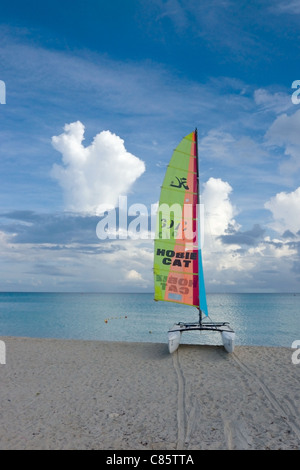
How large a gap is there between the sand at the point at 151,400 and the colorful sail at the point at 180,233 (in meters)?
2.87

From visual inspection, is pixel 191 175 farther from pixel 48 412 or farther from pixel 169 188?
pixel 48 412

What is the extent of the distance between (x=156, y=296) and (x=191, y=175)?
19.2 ft

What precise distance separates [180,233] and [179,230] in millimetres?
144

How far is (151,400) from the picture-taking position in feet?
33.3

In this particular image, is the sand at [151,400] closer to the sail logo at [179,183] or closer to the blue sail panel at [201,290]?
the blue sail panel at [201,290]

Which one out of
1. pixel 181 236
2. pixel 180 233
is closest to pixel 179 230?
pixel 180 233

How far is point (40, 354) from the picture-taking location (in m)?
16.3

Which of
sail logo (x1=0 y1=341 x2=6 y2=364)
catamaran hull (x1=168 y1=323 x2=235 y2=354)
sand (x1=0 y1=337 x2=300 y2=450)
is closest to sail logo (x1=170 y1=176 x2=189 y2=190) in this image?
catamaran hull (x1=168 y1=323 x2=235 y2=354)

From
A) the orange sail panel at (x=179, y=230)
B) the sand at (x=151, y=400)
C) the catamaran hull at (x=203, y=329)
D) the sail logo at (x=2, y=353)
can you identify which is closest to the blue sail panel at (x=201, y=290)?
the orange sail panel at (x=179, y=230)

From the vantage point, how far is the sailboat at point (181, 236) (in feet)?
52.3

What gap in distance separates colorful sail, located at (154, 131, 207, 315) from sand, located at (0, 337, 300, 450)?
9.41 ft
